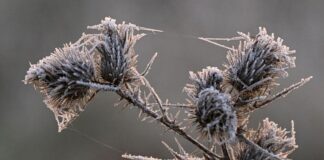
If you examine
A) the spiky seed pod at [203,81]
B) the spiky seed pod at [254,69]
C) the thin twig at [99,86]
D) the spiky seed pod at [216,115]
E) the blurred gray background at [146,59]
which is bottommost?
the spiky seed pod at [216,115]

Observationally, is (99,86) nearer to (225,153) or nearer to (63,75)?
(63,75)

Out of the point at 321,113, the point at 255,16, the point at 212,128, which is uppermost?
the point at 255,16

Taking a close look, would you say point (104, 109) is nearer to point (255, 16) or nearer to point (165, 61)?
point (165, 61)

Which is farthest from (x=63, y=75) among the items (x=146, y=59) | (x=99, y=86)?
(x=146, y=59)

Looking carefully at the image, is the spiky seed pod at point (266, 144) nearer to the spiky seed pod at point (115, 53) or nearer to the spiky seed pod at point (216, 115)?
the spiky seed pod at point (216, 115)

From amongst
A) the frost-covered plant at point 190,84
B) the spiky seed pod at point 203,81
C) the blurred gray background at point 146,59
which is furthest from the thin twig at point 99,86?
the blurred gray background at point 146,59

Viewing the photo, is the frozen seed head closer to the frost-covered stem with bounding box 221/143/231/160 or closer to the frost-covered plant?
the frost-covered plant

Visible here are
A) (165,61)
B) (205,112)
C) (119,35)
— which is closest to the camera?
(205,112)

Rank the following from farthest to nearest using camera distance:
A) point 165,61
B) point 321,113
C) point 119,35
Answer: point 165,61, point 321,113, point 119,35

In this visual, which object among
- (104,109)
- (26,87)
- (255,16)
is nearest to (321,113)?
(255,16)
